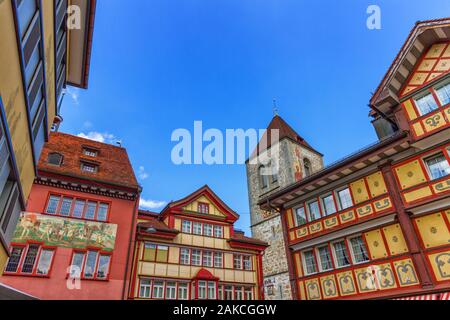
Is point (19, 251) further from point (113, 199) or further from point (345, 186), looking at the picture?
point (345, 186)

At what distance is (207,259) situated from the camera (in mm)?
22609

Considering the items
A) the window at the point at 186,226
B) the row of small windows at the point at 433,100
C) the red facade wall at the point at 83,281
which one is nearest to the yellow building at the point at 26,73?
the red facade wall at the point at 83,281

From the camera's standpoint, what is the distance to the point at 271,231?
3519 cm

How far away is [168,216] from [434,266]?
16886 millimetres

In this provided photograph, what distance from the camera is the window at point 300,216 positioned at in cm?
1647

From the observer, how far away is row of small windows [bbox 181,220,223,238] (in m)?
23.3

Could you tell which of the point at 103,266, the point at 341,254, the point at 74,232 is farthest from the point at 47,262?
the point at 341,254

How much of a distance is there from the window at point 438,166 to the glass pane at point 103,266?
1684cm

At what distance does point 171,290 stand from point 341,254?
1159 cm

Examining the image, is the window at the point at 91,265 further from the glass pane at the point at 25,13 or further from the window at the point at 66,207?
the glass pane at the point at 25,13

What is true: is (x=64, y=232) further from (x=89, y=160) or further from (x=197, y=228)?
(x=197, y=228)

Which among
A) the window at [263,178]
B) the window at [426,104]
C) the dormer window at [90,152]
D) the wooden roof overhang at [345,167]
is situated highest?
the window at [263,178]

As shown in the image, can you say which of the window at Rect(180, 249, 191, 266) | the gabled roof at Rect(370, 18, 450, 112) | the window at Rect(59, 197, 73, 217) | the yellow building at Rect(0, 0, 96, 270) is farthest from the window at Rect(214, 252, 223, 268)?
the yellow building at Rect(0, 0, 96, 270)
